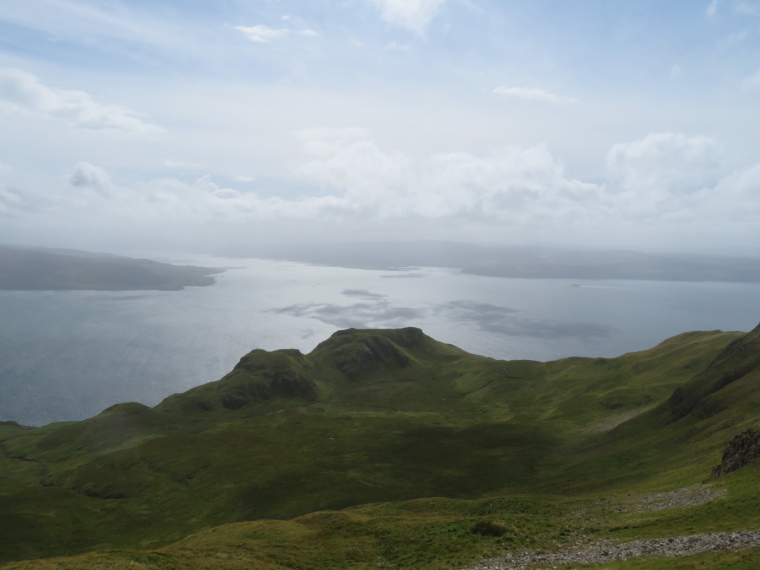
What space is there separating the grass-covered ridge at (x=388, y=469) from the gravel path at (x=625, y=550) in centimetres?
201

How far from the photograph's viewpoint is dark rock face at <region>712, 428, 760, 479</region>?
4262 centimetres

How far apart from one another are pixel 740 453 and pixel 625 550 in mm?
22411

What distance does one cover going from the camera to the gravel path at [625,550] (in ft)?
93.1

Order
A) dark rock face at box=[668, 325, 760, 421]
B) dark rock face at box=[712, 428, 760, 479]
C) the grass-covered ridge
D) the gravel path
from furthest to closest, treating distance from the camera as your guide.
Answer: dark rock face at box=[668, 325, 760, 421], dark rock face at box=[712, 428, 760, 479], the grass-covered ridge, the gravel path

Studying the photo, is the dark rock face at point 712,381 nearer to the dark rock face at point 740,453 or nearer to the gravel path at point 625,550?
the dark rock face at point 740,453

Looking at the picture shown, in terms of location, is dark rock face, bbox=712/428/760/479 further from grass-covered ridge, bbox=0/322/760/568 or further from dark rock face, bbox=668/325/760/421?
dark rock face, bbox=668/325/760/421

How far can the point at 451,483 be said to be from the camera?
8656 cm

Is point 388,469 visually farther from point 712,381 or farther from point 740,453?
point 740,453

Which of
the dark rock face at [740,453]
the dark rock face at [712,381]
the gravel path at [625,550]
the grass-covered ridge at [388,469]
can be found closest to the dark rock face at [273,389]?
the grass-covered ridge at [388,469]

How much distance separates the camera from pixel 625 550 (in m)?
31.9

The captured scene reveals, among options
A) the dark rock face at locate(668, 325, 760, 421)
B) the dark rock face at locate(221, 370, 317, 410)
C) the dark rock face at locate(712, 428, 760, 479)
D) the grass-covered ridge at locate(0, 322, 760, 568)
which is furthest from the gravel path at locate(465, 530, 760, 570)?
the dark rock face at locate(221, 370, 317, 410)

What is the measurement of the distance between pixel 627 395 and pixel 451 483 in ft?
235

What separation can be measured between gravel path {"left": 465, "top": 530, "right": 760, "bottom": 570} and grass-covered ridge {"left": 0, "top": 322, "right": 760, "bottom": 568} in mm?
2012

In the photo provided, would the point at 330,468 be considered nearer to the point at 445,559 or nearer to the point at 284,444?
the point at 284,444
